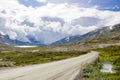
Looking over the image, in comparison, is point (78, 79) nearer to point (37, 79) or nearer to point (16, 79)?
point (37, 79)

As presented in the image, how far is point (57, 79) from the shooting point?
1277 inches

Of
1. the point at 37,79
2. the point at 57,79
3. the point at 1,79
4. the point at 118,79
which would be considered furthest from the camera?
the point at 118,79

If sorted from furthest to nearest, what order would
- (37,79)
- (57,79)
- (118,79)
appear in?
(118,79), (57,79), (37,79)

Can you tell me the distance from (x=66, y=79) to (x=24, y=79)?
21.9 feet

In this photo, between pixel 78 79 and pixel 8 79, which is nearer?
pixel 8 79

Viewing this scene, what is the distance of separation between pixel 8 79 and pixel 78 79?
32.7 ft

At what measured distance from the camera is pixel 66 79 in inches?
1318

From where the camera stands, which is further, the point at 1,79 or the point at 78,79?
the point at 78,79

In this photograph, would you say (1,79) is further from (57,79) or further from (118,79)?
(118,79)

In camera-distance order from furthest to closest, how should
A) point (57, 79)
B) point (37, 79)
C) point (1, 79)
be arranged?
point (57, 79) < point (37, 79) < point (1, 79)

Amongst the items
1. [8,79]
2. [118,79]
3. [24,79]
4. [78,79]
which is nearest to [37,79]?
[24,79]

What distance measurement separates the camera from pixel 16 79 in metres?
27.7

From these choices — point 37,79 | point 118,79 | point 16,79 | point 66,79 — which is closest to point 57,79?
point 66,79

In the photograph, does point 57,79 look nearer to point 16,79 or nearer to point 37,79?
point 37,79
